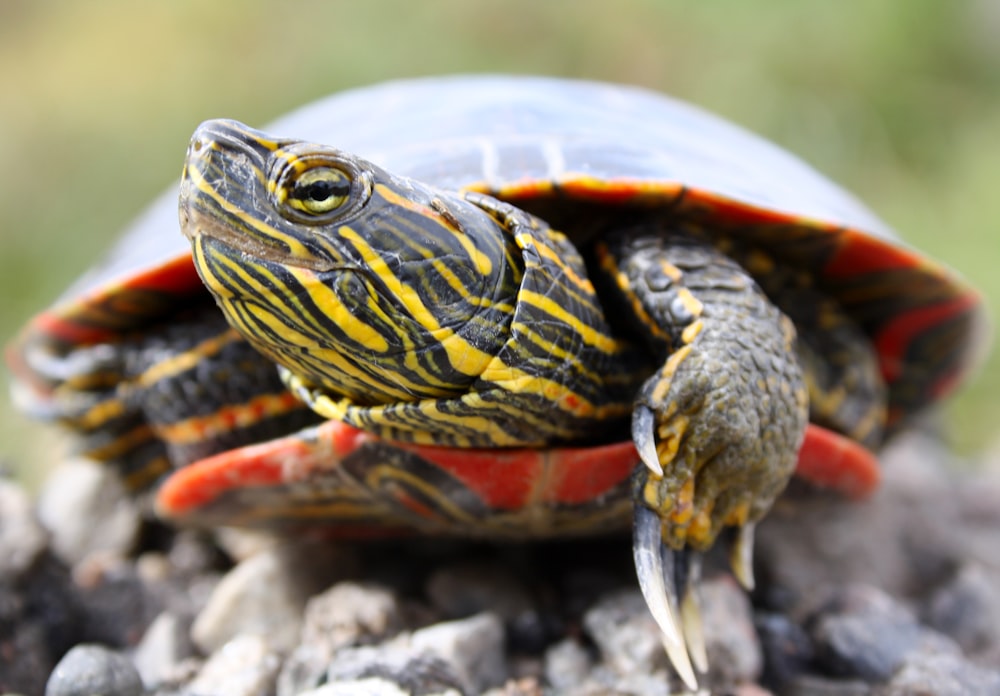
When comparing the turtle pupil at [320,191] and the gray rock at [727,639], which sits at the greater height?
the turtle pupil at [320,191]

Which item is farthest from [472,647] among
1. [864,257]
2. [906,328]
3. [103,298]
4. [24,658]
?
[906,328]

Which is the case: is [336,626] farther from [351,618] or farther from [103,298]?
[103,298]

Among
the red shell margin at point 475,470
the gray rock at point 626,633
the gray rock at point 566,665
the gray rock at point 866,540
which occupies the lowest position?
the gray rock at point 866,540

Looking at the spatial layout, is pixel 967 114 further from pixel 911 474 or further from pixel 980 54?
pixel 911 474

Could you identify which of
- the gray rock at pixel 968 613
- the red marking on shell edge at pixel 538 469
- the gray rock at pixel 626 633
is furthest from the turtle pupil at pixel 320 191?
the gray rock at pixel 968 613

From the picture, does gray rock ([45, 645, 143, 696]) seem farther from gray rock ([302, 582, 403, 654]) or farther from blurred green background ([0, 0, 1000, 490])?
blurred green background ([0, 0, 1000, 490])

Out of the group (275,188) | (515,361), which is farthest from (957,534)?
(275,188)

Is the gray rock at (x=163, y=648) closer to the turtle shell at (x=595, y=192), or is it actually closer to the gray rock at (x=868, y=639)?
the turtle shell at (x=595, y=192)
